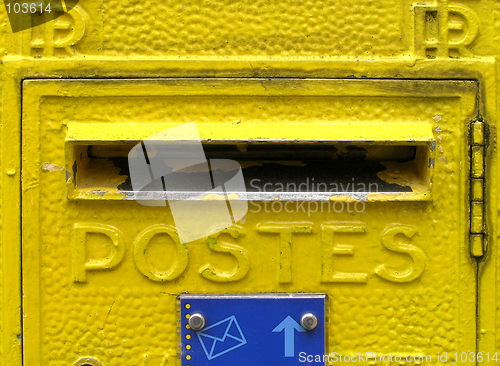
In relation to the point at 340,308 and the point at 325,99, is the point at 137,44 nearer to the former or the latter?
the point at 325,99

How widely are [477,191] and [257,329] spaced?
0.71 metres

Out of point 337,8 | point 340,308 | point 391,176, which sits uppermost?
point 337,8

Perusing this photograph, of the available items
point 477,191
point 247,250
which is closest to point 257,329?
point 247,250

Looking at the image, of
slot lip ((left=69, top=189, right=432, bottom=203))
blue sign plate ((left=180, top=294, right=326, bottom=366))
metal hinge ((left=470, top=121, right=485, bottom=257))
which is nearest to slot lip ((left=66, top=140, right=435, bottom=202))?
slot lip ((left=69, top=189, right=432, bottom=203))

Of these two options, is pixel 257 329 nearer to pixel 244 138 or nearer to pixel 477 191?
pixel 244 138

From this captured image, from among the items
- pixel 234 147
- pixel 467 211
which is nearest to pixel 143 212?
pixel 234 147

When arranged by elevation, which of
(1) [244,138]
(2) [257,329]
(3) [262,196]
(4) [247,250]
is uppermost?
(1) [244,138]

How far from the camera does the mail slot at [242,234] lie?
0.96 metres

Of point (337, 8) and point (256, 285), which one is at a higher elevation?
point (337, 8)

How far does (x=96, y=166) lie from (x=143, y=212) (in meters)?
0.21

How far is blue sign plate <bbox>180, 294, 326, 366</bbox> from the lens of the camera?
970mm

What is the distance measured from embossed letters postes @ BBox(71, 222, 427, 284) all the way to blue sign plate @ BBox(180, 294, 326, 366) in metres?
0.06

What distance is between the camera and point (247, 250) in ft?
3.23

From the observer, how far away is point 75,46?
0.96 m
